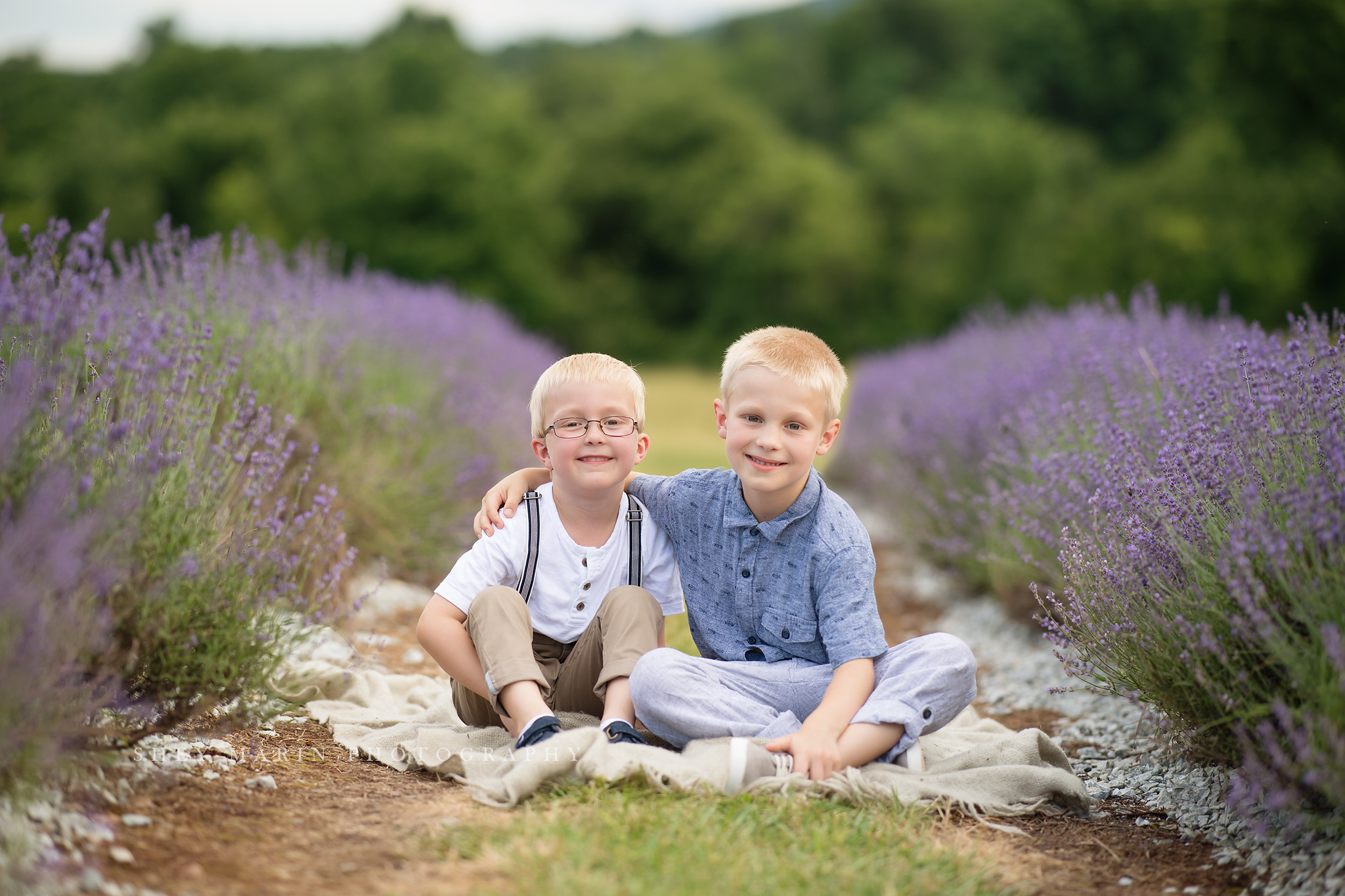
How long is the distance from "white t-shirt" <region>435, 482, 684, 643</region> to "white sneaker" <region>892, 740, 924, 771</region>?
791 millimetres

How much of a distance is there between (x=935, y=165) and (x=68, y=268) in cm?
2844

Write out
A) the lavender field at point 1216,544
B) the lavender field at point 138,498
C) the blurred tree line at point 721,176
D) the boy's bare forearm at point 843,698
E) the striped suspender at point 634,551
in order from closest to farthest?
the lavender field at point 138,498 < the lavender field at point 1216,544 < the boy's bare forearm at point 843,698 < the striped suspender at point 634,551 < the blurred tree line at point 721,176

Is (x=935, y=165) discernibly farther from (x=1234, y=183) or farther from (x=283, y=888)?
(x=283, y=888)

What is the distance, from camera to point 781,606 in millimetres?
2721

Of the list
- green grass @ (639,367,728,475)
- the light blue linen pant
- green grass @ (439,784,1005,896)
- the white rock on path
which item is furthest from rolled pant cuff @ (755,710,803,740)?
green grass @ (639,367,728,475)

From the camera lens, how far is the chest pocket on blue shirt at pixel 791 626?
2719 millimetres

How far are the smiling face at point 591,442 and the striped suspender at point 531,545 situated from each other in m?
0.10

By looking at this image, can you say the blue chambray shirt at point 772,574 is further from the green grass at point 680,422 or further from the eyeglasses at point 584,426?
the green grass at point 680,422

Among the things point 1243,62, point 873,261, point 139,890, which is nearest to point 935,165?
point 873,261

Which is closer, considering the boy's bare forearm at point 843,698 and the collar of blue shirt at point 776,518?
the boy's bare forearm at point 843,698

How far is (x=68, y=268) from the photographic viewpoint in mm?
2443

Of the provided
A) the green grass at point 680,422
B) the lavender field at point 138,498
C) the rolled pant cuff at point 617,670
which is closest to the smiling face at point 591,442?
the rolled pant cuff at point 617,670

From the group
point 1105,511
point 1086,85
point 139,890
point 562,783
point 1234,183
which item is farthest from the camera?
point 1086,85

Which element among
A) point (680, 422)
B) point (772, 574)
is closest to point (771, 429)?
point (772, 574)
